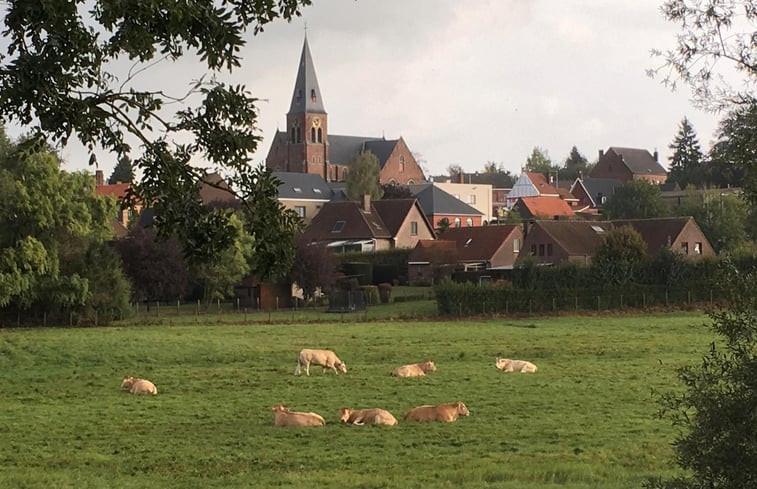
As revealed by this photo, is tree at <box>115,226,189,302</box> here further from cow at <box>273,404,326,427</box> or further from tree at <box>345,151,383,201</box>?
tree at <box>345,151,383,201</box>

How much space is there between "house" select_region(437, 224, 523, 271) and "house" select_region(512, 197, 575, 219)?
40.3m

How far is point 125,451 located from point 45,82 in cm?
1188

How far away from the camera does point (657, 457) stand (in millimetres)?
19609

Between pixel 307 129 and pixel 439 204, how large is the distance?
5216cm

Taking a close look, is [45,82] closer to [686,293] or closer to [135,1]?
[135,1]

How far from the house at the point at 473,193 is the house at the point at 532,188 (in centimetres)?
1181

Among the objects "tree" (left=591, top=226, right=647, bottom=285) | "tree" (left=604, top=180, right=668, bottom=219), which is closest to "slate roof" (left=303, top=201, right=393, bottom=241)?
"tree" (left=604, top=180, right=668, bottom=219)

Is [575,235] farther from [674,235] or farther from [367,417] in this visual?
[367,417]

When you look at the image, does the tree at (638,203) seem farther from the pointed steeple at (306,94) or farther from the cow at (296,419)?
the cow at (296,419)

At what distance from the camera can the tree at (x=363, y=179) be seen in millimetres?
131500

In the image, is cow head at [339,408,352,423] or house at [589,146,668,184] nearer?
cow head at [339,408,352,423]

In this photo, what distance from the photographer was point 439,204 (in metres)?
122

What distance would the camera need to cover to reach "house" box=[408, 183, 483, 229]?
121 meters

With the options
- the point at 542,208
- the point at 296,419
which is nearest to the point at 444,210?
the point at 542,208
